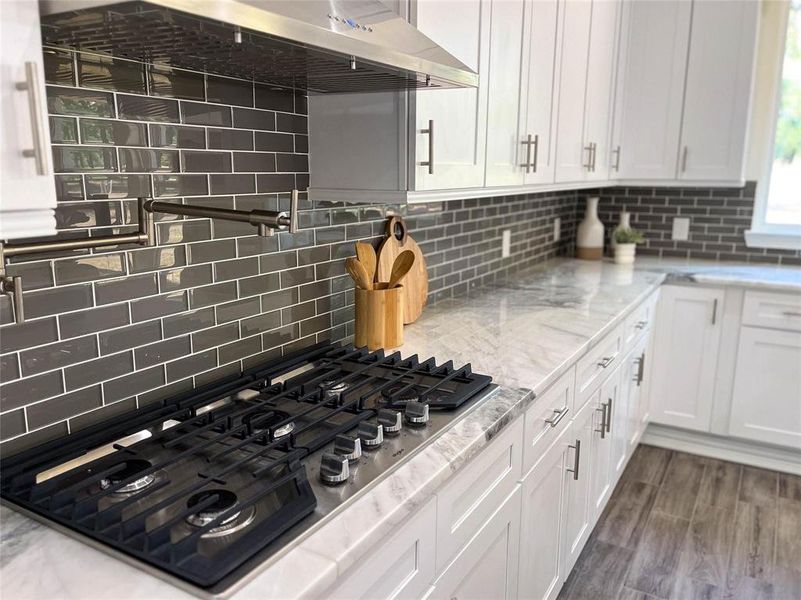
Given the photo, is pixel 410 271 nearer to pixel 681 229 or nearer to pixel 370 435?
pixel 370 435

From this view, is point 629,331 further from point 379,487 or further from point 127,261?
point 127,261

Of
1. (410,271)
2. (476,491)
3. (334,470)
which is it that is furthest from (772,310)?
(334,470)

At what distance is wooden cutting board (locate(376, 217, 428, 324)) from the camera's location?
84.0 inches

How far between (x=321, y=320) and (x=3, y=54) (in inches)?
47.7

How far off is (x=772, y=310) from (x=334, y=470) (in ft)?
9.23

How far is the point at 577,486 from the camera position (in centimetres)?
224

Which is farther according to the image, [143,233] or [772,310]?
[772,310]

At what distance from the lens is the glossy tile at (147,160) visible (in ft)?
4.33

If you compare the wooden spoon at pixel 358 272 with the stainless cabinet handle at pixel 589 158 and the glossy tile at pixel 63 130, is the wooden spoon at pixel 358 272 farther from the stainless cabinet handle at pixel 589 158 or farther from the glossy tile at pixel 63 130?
the stainless cabinet handle at pixel 589 158

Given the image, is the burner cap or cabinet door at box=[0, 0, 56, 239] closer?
cabinet door at box=[0, 0, 56, 239]

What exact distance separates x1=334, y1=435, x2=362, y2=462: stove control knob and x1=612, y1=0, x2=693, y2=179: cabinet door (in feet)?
9.06

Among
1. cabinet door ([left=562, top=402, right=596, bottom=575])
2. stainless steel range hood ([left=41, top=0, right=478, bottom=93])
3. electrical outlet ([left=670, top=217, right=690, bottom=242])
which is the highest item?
stainless steel range hood ([left=41, top=0, right=478, bottom=93])

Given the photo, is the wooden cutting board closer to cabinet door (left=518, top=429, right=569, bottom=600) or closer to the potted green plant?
cabinet door (left=518, top=429, right=569, bottom=600)

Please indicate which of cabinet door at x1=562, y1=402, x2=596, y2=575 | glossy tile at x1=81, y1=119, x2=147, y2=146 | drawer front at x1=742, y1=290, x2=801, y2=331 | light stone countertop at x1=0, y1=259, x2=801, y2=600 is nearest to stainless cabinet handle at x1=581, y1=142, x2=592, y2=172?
light stone countertop at x1=0, y1=259, x2=801, y2=600
